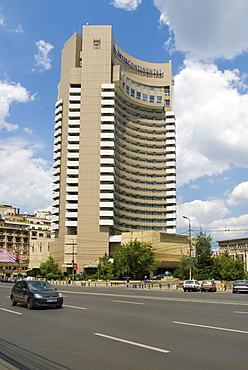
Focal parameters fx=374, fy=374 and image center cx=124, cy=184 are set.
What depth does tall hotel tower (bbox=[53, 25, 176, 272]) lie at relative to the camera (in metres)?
99.6

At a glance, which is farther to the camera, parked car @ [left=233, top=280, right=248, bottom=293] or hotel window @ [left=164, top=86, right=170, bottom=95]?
hotel window @ [left=164, top=86, right=170, bottom=95]

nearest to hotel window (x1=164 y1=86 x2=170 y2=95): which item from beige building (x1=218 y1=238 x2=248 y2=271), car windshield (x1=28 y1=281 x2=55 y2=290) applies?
beige building (x1=218 y1=238 x2=248 y2=271)

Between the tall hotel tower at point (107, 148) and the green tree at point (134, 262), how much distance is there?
14.5 m

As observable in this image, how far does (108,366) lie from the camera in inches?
278

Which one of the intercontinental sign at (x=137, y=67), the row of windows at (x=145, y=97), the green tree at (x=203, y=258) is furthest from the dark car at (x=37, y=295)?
the intercontinental sign at (x=137, y=67)

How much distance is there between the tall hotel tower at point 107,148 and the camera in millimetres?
99562

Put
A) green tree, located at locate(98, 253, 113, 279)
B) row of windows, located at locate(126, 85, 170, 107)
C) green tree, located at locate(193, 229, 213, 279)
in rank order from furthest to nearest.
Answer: row of windows, located at locate(126, 85, 170, 107) → green tree, located at locate(98, 253, 113, 279) → green tree, located at locate(193, 229, 213, 279)

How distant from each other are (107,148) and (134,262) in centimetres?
3720

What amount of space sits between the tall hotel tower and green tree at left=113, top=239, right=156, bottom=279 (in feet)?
47.5

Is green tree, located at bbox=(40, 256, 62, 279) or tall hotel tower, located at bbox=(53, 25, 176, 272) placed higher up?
tall hotel tower, located at bbox=(53, 25, 176, 272)

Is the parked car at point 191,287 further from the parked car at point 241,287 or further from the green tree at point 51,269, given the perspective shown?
the green tree at point 51,269

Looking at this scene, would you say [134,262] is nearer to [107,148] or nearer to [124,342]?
[107,148]

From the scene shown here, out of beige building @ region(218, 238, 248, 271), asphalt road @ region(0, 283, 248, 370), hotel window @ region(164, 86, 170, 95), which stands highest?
hotel window @ region(164, 86, 170, 95)

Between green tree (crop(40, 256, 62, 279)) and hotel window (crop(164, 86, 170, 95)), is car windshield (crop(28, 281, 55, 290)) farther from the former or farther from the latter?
hotel window (crop(164, 86, 170, 95))
